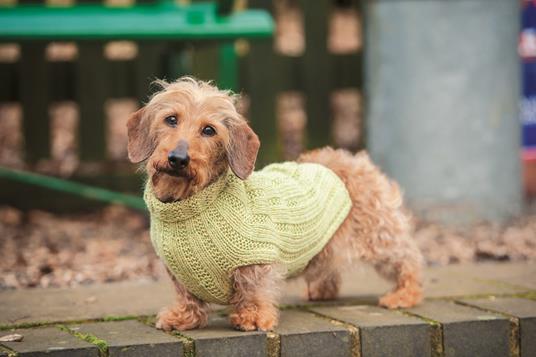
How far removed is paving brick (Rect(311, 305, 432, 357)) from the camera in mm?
3562

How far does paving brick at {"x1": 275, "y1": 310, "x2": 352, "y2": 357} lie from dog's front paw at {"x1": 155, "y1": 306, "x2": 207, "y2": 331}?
305 mm

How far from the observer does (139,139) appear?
3496 mm

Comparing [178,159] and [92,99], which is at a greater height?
[92,99]

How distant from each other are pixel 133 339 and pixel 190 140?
0.71 m

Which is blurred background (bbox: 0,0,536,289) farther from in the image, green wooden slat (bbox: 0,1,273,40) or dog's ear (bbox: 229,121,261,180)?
dog's ear (bbox: 229,121,261,180)

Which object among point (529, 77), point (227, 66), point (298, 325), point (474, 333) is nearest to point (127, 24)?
point (227, 66)

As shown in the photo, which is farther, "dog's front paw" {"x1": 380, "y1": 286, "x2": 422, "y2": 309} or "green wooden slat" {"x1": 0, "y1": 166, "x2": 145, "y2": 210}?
"green wooden slat" {"x1": 0, "y1": 166, "x2": 145, "y2": 210}

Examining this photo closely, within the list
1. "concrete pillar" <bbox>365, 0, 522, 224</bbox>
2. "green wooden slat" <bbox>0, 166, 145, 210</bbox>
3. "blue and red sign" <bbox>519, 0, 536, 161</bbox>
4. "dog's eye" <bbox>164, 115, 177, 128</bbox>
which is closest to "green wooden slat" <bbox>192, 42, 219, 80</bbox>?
"green wooden slat" <bbox>0, 166, 145, 210</bbox>

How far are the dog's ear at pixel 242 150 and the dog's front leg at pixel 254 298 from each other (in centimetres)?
35

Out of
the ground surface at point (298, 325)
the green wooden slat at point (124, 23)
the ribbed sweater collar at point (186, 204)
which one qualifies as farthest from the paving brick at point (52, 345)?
the green wooden slat at point (124, 23)

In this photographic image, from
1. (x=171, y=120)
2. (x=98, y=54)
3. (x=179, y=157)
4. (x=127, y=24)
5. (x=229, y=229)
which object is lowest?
(x=229, y=229)

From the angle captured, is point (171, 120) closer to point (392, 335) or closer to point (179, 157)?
point (179, 157)

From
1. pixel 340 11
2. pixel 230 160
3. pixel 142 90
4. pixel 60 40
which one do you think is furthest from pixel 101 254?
pixel 340 11

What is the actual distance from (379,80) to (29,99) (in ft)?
8.05
